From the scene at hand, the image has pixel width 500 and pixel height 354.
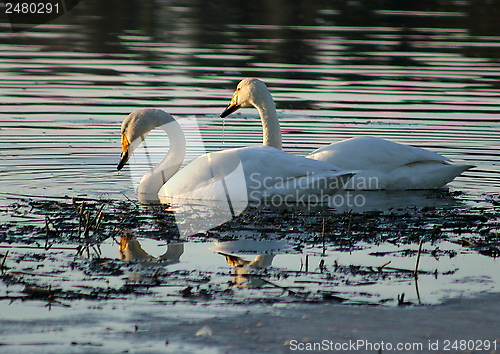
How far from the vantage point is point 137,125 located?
32.4 ft

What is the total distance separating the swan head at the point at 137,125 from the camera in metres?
9.88

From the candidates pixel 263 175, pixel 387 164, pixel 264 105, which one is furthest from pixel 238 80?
pixel 263 175

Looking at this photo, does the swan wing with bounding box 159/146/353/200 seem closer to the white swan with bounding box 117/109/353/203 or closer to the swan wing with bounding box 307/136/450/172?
the white swan with bounding box 117/109/353/203

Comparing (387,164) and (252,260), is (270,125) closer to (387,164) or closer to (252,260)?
(387,164)

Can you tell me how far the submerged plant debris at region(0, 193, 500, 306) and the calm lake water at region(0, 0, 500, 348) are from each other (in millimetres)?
159

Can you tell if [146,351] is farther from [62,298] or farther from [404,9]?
[404,9]

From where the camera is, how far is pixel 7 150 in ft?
38.7

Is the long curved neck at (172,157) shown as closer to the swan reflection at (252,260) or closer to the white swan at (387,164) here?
the white swan at (387,164)

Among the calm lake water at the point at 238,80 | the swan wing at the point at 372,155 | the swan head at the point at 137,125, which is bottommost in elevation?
the calm lake water at the point at 238,80

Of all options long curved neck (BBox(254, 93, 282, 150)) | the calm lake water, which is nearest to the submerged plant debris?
the calm lake water

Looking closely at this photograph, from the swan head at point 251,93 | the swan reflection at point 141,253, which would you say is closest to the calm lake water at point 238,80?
the swan reflection at point 141,253

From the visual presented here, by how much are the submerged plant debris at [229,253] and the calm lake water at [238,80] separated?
0.16 m

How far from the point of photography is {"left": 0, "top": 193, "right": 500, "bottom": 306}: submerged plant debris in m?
5.66

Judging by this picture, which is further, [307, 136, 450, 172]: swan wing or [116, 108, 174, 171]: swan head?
[116, 108, 174, 171]: swan head
